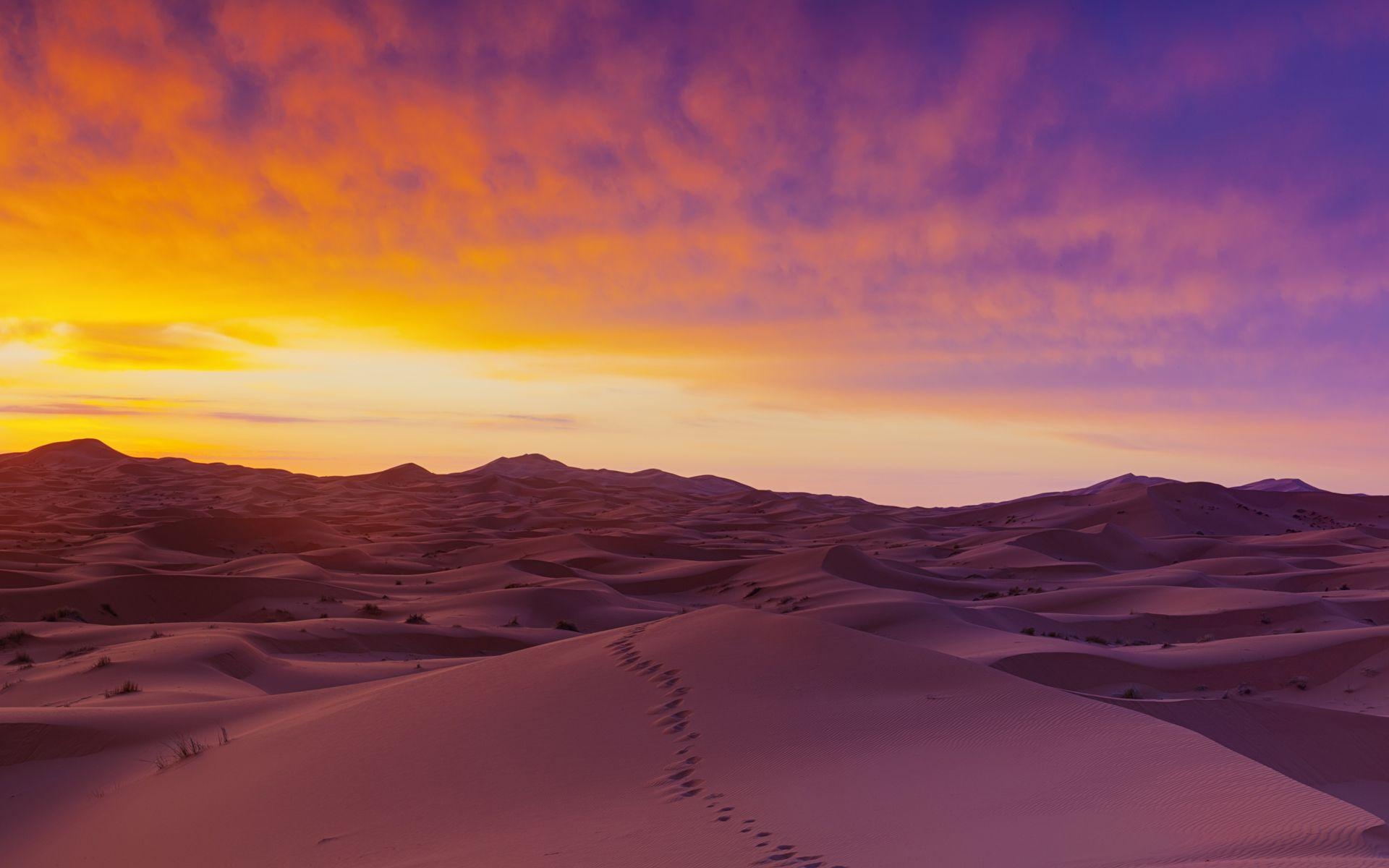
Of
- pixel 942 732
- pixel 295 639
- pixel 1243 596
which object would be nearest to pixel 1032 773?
pixel 942 732

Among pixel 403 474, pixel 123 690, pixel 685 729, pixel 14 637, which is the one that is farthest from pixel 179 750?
pixel 403 474

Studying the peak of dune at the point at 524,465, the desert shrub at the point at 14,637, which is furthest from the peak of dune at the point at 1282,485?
the desert shrub at the point at 14,637

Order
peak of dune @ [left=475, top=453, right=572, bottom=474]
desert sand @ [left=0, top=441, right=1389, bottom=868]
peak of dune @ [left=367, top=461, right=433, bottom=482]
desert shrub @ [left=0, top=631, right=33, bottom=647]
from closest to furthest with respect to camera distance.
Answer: desert sand @ [left=0, top=441, right=1389, bottom=868], desert shrub @ [left=0, top=631, right=33, bottom=647], peak of dune @ [left=367, top=461, right=433, bottom=482], peak of dune @ [left=475, top=453, right=572, bottom=474]

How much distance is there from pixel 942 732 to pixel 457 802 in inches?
138

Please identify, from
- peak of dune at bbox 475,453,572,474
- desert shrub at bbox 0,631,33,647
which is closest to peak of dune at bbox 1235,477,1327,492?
peak of dune at bbox 475,453,572,474

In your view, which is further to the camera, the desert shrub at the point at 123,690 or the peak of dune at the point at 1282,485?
the peak of dune at the point at 1282,485

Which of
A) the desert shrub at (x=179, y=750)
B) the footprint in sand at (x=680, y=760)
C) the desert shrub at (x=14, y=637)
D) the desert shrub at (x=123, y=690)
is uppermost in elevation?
the footprint in sand at (x=680, y=760)

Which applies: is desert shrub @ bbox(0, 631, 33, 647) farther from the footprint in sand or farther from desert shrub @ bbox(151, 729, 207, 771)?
the footprint in sand

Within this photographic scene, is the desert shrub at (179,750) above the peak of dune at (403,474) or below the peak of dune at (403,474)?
below

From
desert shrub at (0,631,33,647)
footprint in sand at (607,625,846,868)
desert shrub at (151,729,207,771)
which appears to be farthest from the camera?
desert shrub at (0,631,33,647)

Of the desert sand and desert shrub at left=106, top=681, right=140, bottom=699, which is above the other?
the desert sand

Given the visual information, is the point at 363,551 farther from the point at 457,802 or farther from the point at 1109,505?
the point at 1109,505

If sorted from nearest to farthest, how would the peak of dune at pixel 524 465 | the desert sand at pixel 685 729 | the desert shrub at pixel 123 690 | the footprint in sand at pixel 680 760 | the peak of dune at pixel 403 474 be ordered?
1. the footprint in sand at pixel 680 760
2. the desert sand at pixel 685 729
3. the desert shrub at pixel 123 690
4. the peak of dune at pixel 403 474
5. the peak of dune at pixel 524 465

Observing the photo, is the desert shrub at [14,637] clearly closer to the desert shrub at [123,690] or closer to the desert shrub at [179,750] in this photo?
the desert shrub at [123,690]
